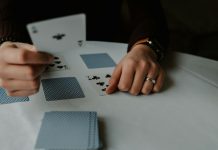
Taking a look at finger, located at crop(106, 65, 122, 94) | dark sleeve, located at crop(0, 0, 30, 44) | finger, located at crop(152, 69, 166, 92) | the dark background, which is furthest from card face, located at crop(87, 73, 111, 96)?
the dark background

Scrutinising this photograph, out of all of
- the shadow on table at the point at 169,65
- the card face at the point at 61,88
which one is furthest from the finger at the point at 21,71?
the shadow on table at the point at 169,65

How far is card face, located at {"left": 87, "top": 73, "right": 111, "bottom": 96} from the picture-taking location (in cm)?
77

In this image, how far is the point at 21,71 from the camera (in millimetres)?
601

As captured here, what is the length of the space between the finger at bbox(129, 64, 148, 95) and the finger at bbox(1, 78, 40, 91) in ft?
0.76

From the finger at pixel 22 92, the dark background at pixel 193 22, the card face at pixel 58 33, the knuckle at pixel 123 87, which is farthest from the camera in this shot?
the dark background at pixel 193 22

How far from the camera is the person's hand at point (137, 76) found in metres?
0.76

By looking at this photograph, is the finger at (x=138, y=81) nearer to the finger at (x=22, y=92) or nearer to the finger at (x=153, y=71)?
the finger at (x=153, y=71)

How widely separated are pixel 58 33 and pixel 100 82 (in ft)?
0.96

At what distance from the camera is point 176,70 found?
93cm

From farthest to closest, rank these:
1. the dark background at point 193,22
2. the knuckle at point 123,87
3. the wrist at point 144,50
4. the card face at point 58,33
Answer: the dark background at point 193,22
the wrist at point 144,50
the knuckle at point 123,87
the card face at point 58,33

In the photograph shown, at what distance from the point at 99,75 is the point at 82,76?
45mm

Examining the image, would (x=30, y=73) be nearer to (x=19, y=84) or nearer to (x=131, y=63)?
(x=19, y=84)

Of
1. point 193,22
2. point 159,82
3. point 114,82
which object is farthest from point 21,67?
point 193,22

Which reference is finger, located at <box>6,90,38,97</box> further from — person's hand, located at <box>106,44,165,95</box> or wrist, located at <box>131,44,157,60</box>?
wrist, located at <box>131,44,157,60</box>
